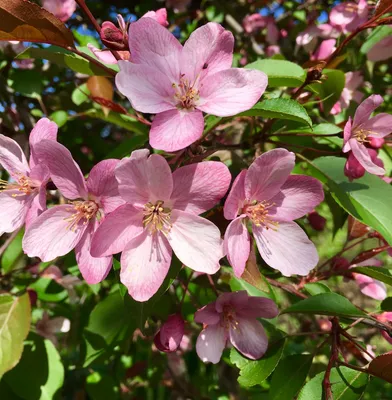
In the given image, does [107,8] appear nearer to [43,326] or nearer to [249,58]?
[249,58]

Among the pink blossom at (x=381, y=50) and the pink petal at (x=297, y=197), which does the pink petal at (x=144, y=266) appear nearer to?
the pink petal at (x=297, y=197)

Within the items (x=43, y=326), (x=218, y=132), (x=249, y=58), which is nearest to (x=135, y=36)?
(x=218, y=132)

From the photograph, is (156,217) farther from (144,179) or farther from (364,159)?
(364,159)

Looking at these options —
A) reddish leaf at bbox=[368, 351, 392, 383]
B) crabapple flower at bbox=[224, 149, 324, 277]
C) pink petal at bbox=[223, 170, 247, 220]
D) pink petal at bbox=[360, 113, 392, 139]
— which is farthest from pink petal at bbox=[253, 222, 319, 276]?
pink petal at bbox=[360, 113, 392, 139]

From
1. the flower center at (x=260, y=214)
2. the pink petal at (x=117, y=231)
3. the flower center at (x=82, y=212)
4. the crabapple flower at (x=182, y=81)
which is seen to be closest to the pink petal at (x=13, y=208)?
the flower center at (x=82, y=212)

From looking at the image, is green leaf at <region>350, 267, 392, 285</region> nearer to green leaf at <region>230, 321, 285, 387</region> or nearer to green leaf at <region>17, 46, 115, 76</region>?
green leaf at <region>230, 321, 285, 387</region>

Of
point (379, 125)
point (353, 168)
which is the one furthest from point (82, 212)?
point (379, 125)
